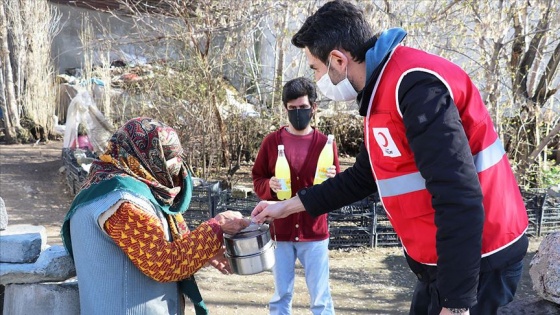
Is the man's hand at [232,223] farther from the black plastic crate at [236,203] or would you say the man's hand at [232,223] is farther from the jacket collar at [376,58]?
the black plastic crate at [236,203]

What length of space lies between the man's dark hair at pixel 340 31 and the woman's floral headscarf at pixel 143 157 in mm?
921

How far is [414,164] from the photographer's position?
6.59ft

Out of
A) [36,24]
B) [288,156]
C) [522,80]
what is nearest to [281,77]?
[522,80]

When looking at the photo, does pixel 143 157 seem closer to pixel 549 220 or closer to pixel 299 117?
pixel 299 117

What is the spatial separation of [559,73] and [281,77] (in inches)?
146

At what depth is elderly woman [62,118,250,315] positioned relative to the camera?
2492 mm

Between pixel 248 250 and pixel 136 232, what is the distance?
51 centimetres

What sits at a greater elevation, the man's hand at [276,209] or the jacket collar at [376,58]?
the jacket collar at [376,58]

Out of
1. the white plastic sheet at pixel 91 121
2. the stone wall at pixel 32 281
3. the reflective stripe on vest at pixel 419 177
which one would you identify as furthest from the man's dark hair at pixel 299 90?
the white plastic sheet at pixel 91 121

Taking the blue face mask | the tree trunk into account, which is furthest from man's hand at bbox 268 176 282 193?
the tree trunk

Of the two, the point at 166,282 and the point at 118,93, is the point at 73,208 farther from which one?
the point at 118,93

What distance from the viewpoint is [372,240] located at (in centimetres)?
633

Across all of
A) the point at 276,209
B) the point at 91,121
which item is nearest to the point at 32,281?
the point at 276,209

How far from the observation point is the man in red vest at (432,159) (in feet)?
6.01
